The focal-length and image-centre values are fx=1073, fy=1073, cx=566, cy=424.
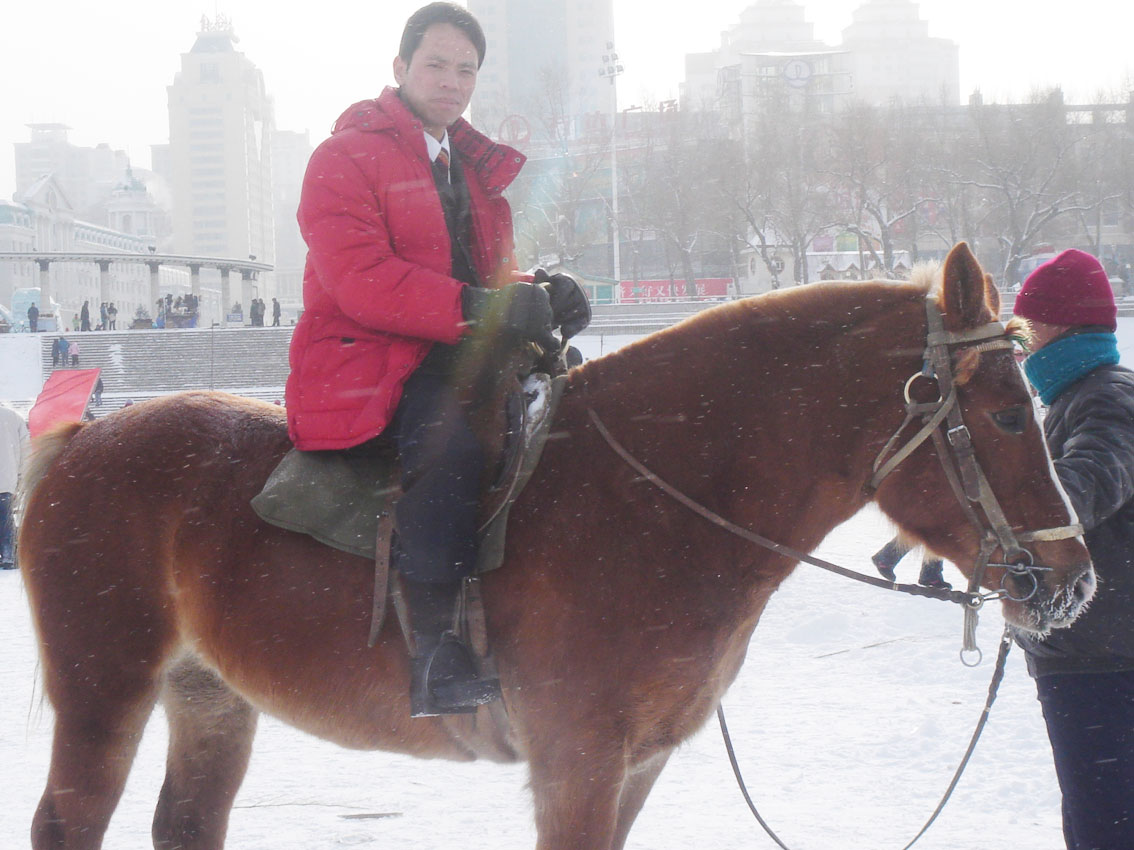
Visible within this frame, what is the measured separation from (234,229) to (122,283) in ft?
95.2

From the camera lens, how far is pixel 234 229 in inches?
5709

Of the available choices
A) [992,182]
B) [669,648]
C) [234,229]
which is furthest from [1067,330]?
[234,229]

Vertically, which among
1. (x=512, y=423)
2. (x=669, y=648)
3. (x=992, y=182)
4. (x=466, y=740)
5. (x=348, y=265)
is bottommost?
(x=466, y=740)

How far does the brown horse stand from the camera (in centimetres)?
231

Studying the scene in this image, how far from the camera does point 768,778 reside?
424 centimetres

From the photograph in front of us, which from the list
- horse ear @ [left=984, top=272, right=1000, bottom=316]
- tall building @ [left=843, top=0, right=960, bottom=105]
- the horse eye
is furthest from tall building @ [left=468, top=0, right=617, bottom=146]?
the horse eye

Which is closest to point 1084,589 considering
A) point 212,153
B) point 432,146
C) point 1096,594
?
point 1096,594

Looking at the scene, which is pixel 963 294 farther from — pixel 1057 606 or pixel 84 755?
pixel 84 755

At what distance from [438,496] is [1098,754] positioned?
1.84 m

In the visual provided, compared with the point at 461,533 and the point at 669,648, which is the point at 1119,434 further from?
the point at 461,533

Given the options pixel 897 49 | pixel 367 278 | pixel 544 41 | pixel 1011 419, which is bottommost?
pixel 1011 419

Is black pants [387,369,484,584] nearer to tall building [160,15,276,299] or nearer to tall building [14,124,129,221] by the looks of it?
tall building [160,15,276,299]

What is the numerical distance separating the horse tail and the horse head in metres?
2.26

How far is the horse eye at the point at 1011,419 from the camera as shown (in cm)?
223
